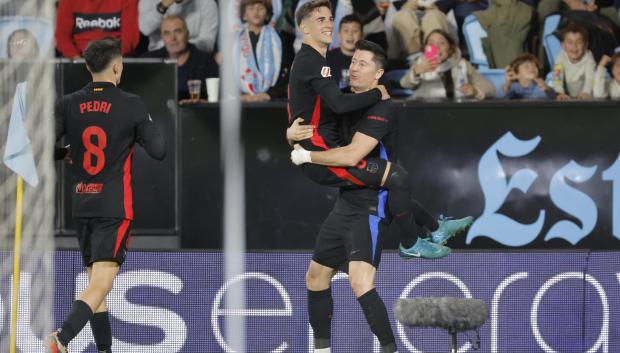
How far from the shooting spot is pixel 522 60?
11094 millimetres

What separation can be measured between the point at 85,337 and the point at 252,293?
122 cm

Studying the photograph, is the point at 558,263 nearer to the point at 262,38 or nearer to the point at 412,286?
the point at 412,286

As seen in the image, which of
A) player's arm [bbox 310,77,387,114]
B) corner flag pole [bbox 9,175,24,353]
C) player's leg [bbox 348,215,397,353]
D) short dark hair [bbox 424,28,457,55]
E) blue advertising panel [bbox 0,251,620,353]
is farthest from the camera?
short dark hair [bbox 424,28,457,55]

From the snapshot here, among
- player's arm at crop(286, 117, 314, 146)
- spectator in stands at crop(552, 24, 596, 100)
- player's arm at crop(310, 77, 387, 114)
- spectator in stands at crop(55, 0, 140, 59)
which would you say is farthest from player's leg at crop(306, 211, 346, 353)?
spectator in stands at crop(55, 0, 140, 59)

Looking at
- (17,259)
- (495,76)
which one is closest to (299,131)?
(17,259)

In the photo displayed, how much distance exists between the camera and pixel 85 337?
8.67m

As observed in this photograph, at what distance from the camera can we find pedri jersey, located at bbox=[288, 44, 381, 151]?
7230mm

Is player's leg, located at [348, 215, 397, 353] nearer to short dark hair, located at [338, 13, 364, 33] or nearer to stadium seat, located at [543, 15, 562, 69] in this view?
short dark hair, located at [338, 13, 364, 33]

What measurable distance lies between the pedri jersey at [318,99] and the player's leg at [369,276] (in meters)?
0.58

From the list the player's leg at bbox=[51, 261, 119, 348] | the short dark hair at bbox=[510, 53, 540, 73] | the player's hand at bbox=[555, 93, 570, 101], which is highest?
the short dark hair at bbox=[510, 53, 540, 73]

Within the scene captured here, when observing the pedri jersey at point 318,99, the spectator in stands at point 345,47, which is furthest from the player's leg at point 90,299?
the spectator in stands at point 345,47

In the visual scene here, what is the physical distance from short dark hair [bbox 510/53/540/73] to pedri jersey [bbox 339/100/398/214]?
380 cm

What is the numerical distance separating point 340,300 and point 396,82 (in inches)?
123

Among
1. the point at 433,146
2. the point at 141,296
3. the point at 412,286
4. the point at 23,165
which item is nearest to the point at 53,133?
the point at 23,165
